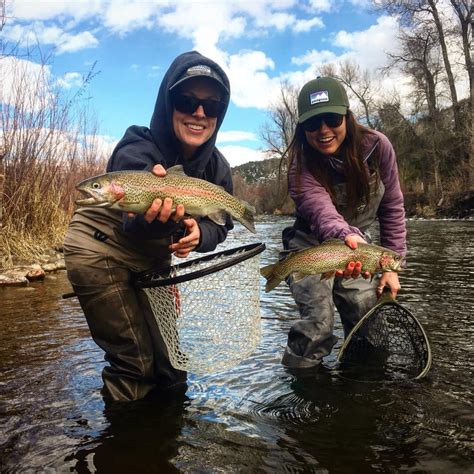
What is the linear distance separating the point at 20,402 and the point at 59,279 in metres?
5.25

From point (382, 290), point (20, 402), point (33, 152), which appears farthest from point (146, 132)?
point (33, 152)

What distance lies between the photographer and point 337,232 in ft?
11.0

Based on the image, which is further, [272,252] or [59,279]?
[272,252]

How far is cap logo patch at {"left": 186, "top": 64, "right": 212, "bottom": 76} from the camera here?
9.30 feet

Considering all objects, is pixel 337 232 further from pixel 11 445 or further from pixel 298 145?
pixel 11 445

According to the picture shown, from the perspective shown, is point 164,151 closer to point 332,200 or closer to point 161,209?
point 161,209

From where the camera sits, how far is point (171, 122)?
9.72 feet

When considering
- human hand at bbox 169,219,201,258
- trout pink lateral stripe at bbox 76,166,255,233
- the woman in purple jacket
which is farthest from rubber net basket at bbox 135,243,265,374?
the woman in purple jacket

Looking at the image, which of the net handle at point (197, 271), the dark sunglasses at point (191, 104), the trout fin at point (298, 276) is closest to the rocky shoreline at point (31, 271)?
the net handle at point (197, 271)

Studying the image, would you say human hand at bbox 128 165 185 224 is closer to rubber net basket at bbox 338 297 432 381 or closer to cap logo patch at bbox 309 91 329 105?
cap logo patch at bbox 309 91 329 105

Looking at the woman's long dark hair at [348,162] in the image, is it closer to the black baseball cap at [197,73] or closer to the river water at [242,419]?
the black baseball cap at [197,73]

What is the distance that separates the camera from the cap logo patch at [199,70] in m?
2.83

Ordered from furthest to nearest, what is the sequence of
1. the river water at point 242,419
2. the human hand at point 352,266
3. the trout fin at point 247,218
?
the human hand at point 352,266, the trout fin at point 247,218, the river water at point 242,419

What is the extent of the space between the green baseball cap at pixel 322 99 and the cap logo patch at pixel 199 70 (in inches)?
36.1
